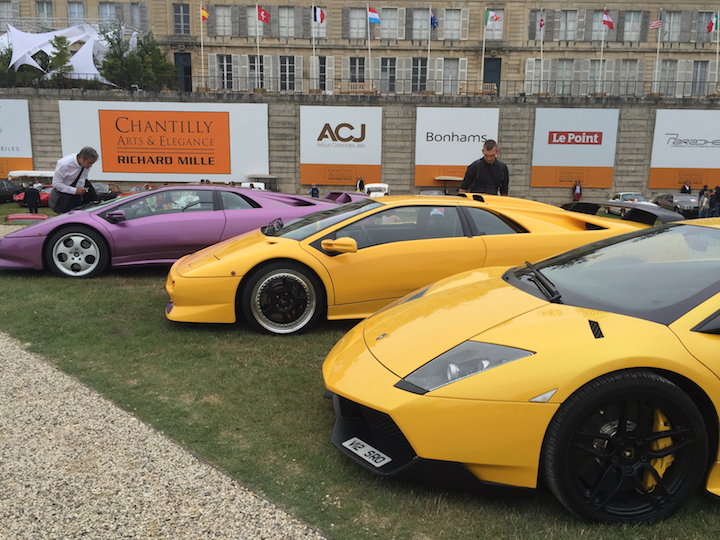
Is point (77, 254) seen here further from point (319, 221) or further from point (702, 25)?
point (702, 25)

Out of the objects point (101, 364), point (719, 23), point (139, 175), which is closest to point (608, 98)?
point (719, 23)

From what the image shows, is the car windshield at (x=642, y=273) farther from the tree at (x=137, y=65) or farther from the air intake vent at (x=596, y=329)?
the tree at (x=137, y=65)

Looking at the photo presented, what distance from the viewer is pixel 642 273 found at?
2.53 metres

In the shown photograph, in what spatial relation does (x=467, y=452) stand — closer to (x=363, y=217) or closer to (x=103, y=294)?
(x=363, y=217)

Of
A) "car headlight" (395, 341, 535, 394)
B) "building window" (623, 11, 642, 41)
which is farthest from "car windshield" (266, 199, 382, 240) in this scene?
"building window" (623, 11, 642, 41)

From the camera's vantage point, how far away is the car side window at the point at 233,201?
677 centimetres

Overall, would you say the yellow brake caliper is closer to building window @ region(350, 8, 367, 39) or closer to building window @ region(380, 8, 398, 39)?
building window @ region(380, 8, 398, 39)

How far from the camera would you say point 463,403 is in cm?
204

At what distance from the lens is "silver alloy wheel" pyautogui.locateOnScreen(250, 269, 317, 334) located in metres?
4.38

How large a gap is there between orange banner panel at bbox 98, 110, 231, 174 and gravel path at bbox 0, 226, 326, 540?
86.1 ft

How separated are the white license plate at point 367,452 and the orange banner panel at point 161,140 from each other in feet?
89.6

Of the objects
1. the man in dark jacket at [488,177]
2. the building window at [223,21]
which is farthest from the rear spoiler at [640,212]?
the building window at [223,21]

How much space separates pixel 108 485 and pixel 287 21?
1633 inches

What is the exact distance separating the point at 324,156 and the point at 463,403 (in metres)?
28.0
